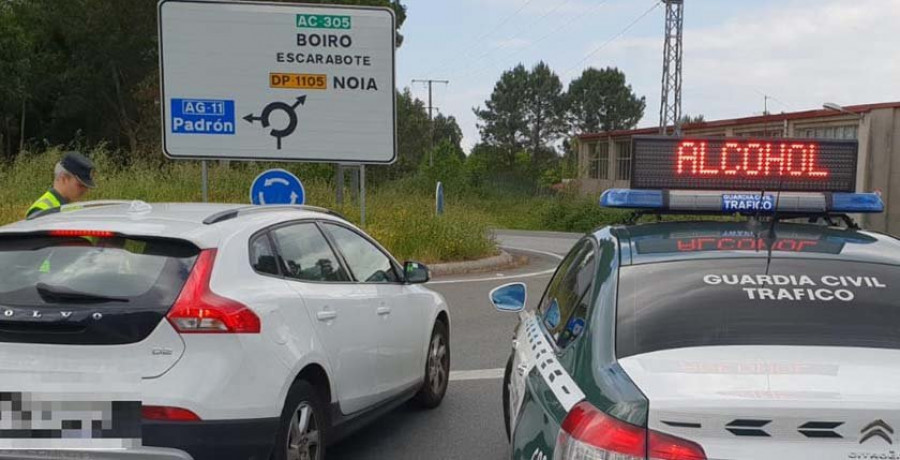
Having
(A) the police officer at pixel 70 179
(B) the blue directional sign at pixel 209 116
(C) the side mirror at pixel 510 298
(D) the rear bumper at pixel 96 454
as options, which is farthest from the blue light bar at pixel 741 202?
(B) the blue directional sign at pixel 209 116

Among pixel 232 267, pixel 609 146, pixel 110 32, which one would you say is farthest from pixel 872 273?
pixel 609 146

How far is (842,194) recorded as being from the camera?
14.8 feet

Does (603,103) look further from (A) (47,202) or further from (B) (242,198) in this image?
(A) (47,202)

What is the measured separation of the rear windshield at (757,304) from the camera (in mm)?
2725

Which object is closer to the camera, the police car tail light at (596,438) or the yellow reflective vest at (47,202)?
the police car tail light at (596,438)

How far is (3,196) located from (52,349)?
13741mm

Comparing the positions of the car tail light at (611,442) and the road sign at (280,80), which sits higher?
the road sign at (280,80)

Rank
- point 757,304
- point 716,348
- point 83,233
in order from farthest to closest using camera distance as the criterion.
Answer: point 83,233, point 757,304, point 716,348

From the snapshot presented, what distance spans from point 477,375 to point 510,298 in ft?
8.05

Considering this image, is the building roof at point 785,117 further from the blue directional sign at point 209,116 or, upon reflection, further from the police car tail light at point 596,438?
the police car tail light at point 596,438

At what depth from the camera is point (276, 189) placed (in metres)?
10.9

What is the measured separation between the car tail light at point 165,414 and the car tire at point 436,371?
2.62 meters

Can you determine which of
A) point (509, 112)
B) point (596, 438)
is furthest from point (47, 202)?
point (509, 112)

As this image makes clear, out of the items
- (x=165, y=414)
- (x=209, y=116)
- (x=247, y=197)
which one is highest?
(x=209, y=116)
